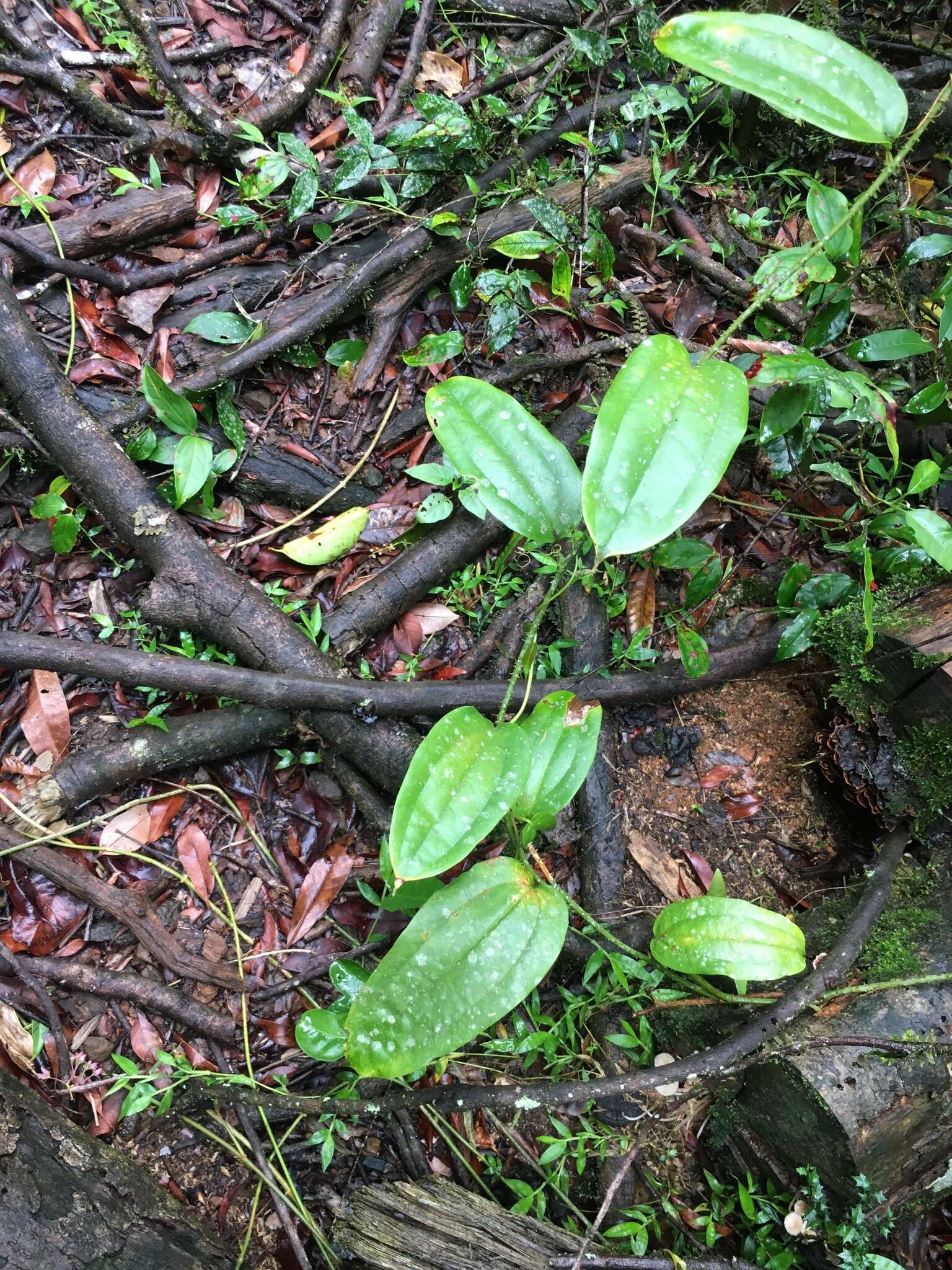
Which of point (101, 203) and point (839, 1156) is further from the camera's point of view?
point (101, 203)

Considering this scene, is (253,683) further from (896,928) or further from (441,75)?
(441,75)

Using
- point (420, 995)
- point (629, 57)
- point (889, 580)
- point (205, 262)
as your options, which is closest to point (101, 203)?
point (205, 262)

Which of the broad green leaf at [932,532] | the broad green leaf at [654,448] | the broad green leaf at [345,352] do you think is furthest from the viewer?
the broad green leaf at [345,352]

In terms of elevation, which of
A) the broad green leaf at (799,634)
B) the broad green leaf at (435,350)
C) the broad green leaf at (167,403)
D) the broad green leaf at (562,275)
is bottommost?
the broad green leaf at (799,634)

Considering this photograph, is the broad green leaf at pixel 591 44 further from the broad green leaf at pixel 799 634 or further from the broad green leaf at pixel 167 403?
the broad green leaf at pixel 799 634

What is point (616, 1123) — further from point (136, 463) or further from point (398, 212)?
point (398, 212)

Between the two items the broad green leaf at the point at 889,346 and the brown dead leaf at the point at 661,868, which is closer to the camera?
the brown dead leaf at the point at 661,868

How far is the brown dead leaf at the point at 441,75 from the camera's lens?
2.85 meters

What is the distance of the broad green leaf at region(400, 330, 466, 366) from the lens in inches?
94.2

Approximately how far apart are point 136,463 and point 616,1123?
2266 millimetres

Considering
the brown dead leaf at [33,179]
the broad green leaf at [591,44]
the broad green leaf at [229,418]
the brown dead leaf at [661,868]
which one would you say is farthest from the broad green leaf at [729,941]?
the brown dead leaf at [33,179]

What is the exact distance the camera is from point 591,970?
2029 millimetres

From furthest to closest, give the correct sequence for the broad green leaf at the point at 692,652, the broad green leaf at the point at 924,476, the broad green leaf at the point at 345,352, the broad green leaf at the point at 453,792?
the broad green leaf at the point at 345,352 → the broad green leaf at the point at 692,652 → the broad green leaf at the point at 924,476 → the broad green leaf at the point at 453,792

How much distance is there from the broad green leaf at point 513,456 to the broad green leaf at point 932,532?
85 centimetres
